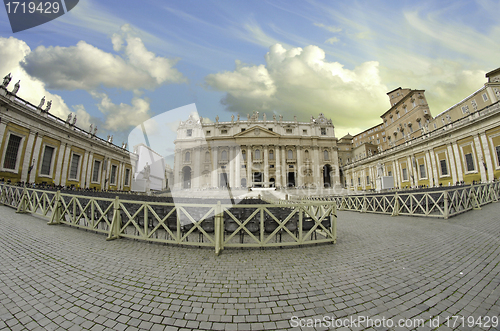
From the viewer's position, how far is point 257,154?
4884 cm

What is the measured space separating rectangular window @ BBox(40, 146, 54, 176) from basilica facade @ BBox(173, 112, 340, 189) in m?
27.7

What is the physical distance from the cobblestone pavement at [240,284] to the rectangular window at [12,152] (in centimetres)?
1925

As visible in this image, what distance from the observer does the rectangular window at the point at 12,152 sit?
16.8m

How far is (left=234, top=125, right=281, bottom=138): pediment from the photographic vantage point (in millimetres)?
48125

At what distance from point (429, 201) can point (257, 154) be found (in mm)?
39449

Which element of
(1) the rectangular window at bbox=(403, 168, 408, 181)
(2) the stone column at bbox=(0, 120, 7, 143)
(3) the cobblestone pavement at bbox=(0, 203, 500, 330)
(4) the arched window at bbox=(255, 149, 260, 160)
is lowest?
(3) the cobblestone pavement at bbox=(0, 203, 500, 330)

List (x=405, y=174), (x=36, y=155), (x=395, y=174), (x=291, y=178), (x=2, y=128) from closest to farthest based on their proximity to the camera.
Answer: (x=2, y=128) < (x=36, y=155) < (x=405, y=174) < (x=395, y=174) < (x=291, y=178)

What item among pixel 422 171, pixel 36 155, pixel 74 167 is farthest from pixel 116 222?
pixel 422 171

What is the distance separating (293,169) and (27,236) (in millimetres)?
46955

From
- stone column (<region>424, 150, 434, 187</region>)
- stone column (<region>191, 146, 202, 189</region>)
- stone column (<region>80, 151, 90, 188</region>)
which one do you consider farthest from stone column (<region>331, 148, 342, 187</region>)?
stone column (<region>80, 151, 90, 188</region>)

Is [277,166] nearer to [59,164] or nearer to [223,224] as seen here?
[59,164]

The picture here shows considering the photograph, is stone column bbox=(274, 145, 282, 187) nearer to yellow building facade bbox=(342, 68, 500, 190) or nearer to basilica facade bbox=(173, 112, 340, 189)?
basilica facade bbox=(173, 112, 340, 189)

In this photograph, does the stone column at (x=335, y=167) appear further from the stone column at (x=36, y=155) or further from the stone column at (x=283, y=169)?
the stone column at (x=36, y=155)

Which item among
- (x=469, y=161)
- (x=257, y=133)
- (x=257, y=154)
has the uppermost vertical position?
(x=257, y=133)
